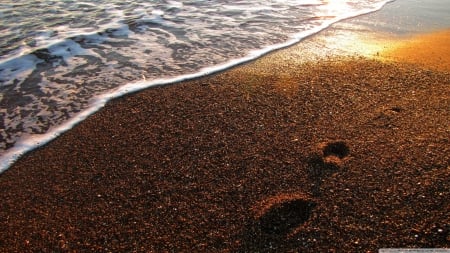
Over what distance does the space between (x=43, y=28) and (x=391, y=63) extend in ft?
20.2

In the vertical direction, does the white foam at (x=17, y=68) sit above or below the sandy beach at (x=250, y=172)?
above

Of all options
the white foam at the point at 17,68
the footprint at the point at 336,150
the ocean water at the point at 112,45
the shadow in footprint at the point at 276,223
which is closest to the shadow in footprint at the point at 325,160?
the footprint at the point at 336,150

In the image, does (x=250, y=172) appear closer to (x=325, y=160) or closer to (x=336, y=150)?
(x=325, y=160)

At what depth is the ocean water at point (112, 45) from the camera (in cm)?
416

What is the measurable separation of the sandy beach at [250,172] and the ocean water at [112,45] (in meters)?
0.45

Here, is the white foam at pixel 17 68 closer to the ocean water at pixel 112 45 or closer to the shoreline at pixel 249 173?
the ocean water at pixel 112 45

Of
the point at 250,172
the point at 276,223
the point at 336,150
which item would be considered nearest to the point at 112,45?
the point at 250,172

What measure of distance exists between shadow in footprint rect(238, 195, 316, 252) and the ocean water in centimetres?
239

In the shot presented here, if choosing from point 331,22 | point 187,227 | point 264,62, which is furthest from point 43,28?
point 187,227

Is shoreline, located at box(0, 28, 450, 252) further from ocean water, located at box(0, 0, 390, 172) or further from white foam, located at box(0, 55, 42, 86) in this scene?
white foam, located at box(0, 55, 42, 86)

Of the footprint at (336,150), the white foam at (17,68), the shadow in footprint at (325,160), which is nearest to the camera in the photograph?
the shadow in footprint at (325,160)

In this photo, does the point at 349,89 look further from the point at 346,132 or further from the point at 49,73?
the point at 49,73

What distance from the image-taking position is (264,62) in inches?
199

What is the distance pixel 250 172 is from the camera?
293 centimetres
